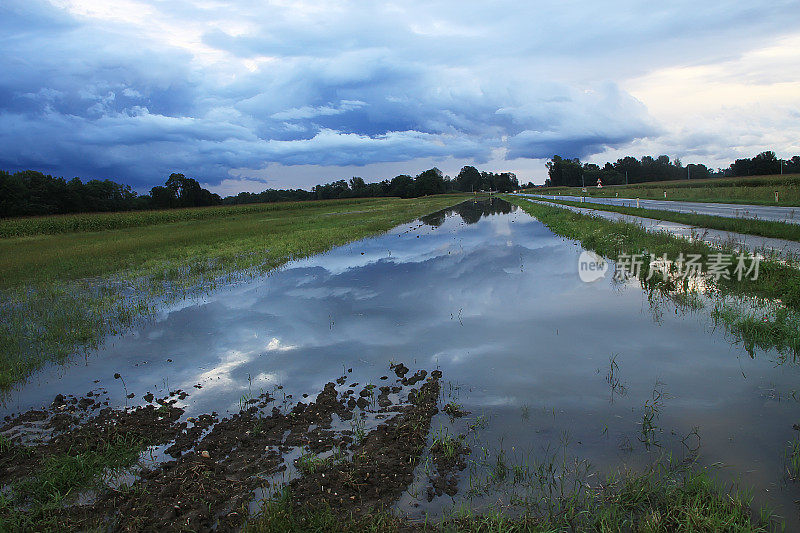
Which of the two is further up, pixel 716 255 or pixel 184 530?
pixel 716 255

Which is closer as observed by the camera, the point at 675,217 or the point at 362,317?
the point at 362,317

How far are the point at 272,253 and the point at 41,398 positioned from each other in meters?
13.8

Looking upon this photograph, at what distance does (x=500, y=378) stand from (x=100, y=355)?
6.67 metres

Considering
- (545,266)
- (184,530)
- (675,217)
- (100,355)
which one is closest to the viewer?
(184,530)

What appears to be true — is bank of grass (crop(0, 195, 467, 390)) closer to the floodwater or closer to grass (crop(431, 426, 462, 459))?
the floodwater

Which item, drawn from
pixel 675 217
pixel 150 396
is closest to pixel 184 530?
pixel 150 396

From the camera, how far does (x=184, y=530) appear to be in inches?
131

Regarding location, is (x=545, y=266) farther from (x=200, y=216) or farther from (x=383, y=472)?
(x=200, y=216)

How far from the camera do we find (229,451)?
4.39 m

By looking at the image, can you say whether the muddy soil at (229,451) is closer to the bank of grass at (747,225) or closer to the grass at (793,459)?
the grass at (793,459)

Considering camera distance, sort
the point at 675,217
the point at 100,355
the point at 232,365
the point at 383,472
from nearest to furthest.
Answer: the point at 383,472 → the point at 232,365 → the point at 100,355 → the point at 675,217


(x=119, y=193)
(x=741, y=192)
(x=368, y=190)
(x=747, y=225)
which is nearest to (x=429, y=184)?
(x=368, y=190)

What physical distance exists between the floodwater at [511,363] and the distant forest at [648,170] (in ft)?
352

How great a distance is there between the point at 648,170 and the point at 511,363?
149m
